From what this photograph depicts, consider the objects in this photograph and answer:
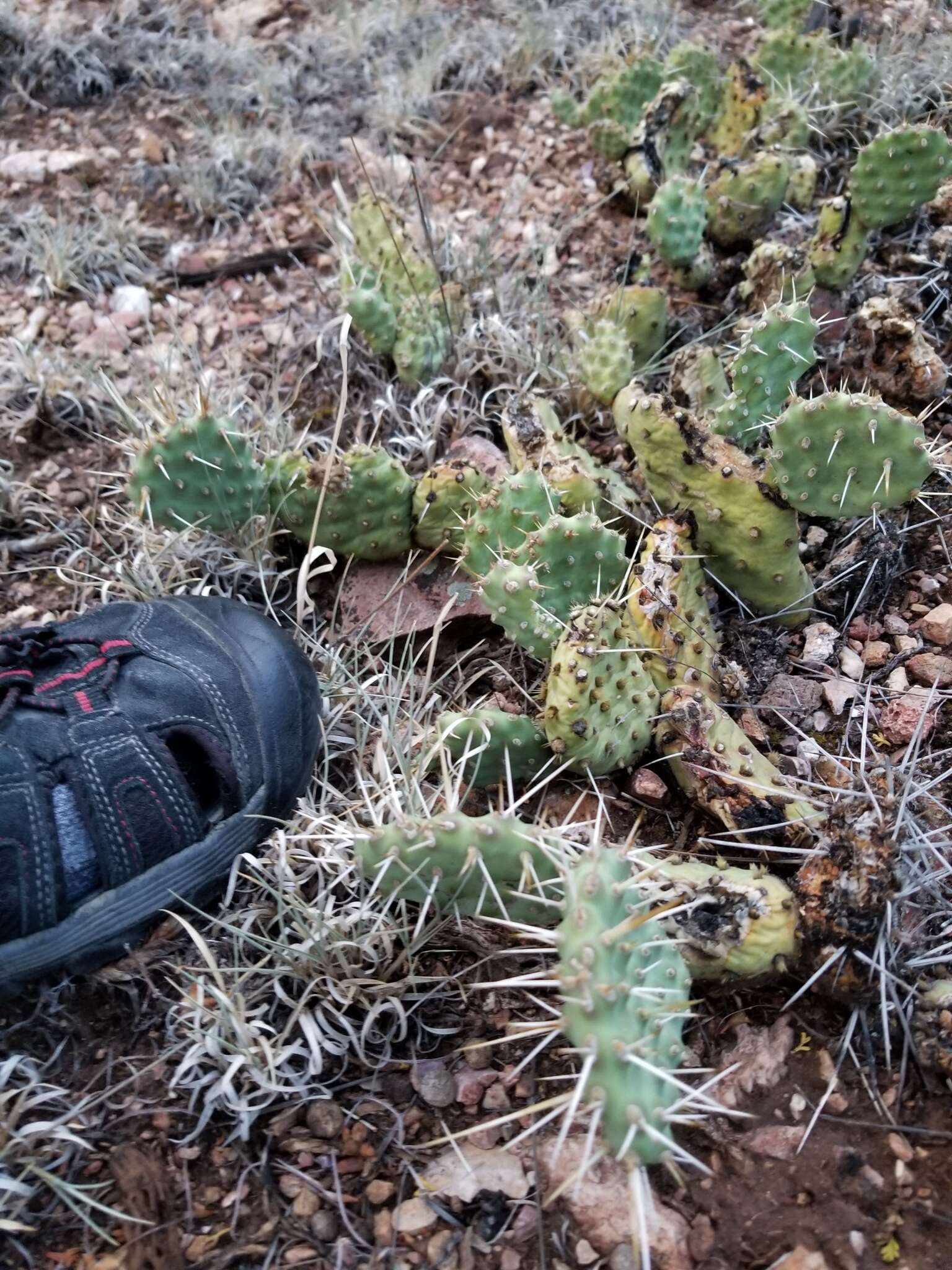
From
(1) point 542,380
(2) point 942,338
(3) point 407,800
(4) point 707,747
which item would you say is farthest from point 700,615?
(2) point 942,338

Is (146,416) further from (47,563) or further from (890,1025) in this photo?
(890,1025)

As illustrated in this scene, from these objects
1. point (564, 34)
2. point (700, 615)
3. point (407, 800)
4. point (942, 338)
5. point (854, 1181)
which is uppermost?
point (564, 34)

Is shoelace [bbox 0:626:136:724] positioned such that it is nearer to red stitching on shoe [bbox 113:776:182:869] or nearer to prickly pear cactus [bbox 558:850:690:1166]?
red stitching on shoe [bbox 113:776:182:869]

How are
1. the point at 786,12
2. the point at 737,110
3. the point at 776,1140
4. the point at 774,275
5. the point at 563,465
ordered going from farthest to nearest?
the point at 786,12, the point at 737,110, the point at 774,275, the point at 563,465, the point at 776,1140

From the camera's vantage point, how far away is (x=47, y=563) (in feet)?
7.02

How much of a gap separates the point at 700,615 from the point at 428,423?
0.81 m

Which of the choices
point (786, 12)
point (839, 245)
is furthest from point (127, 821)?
point (786, 12)

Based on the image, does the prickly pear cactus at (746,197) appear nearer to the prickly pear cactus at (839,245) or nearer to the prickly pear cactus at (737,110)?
the prickly pear cactus at (839,245)

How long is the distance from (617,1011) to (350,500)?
113 centimetres

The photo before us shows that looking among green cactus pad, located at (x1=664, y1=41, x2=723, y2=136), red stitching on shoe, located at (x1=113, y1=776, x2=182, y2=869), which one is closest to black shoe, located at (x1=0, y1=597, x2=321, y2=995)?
red stitching on shoe, located at (x1=113, y1=776, x2=182, y2=869)

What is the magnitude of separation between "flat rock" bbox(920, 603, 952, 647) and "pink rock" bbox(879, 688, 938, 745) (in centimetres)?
12

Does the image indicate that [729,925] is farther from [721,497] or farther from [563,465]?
[563,465]

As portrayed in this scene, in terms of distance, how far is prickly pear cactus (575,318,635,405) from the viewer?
2045 mm

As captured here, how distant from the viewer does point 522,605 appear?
155 cm
